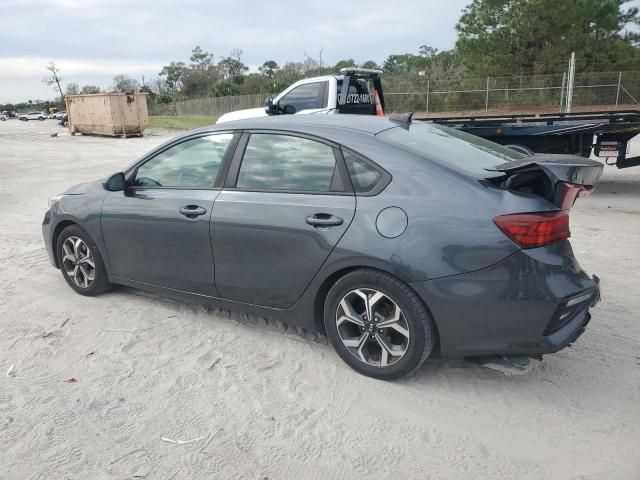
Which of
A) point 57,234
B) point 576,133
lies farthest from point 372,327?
point 576,133

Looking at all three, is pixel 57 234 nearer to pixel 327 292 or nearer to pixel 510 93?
pixel 327 292

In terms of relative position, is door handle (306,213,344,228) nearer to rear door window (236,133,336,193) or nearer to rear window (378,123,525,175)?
rear door window (236,133,336,193)

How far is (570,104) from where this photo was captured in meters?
24.9

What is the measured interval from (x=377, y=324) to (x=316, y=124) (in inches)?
55.0

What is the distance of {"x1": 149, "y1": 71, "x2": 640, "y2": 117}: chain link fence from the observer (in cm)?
2694

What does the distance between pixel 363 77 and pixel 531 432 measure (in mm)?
9455

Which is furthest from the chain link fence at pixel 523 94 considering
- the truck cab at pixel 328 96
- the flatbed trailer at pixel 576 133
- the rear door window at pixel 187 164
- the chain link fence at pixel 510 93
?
the rear door window at pixel 187 164

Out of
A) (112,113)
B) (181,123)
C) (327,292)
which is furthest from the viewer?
(181,123)

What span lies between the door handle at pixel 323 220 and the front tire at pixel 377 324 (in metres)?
0.32

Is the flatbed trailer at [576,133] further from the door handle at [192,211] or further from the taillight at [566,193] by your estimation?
the door handle at [192,211]

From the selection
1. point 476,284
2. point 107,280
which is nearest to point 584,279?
point 476,284

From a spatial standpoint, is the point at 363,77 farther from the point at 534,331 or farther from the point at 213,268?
the point at 534,331

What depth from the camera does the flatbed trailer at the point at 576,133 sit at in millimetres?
8641

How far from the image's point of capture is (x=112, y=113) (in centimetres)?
2480
